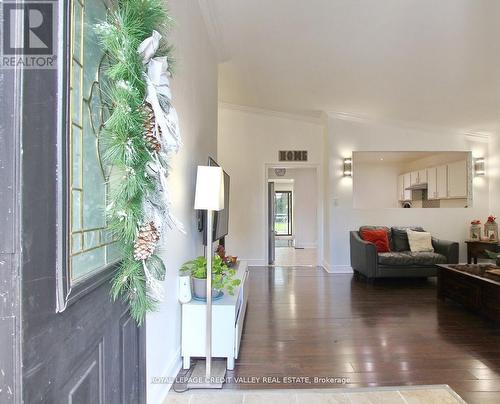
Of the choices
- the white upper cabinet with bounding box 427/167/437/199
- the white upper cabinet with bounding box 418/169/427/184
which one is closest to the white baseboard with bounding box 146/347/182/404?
the white upper cabinet with bounding box 427/167/437/199

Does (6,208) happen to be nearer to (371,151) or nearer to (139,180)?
(139,180)

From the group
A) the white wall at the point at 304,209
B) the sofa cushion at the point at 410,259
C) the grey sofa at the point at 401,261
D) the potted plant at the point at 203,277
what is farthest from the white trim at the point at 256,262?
the potted plant at the point at 203,277

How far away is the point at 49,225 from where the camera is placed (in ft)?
2.40

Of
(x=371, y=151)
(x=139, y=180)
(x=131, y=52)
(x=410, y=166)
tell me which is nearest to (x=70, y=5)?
(x=131, y=52)

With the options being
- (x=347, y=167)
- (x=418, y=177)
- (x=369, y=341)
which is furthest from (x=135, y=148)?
(x=418, y=177)

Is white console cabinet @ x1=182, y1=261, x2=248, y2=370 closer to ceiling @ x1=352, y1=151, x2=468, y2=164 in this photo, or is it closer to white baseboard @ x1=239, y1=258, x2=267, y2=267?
white baseboard @ x1=239, y1=258, x2=267, y2=267

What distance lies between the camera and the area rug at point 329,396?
185 cm

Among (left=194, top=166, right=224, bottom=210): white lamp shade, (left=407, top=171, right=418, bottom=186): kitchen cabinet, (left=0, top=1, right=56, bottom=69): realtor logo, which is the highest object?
(left=407, top=171, right=418, bottom=186): kitchen cabinet

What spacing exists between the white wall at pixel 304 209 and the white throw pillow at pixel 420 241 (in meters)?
3.89

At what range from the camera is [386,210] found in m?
5.69

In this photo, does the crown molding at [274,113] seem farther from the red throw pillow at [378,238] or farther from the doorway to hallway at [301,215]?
the red throw pillow at [378,238]

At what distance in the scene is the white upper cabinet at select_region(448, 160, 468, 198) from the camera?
5797 mm

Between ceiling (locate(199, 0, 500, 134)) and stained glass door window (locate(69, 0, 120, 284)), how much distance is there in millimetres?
2187

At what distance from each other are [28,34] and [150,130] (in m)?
0.42
